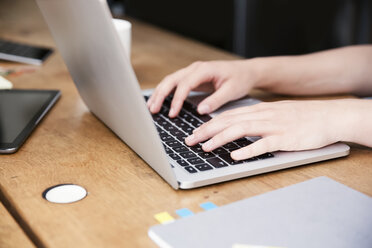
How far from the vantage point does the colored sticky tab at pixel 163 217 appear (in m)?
0.60

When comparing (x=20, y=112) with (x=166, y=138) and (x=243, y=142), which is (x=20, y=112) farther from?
(x=243, y=142)

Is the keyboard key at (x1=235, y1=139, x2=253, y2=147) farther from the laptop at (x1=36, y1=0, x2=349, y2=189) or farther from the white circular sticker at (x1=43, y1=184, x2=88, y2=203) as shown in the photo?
the white circular sticker at (x1=43, y1=184, x2=88, y2=203)

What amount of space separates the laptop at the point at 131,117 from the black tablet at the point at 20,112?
0.11 metres

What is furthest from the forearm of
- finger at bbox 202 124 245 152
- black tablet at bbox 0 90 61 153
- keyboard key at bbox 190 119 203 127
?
black tablet at bbox 0 90 61 153

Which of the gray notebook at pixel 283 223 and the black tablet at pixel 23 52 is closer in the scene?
the gray notebook at pixel 283 223

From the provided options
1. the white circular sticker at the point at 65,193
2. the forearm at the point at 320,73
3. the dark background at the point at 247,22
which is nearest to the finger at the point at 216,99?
the forearm at the point at 320,73

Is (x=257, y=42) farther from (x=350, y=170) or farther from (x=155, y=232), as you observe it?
(x=155, y=232)

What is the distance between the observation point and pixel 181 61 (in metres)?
1.36

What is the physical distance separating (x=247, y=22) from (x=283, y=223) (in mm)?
2177

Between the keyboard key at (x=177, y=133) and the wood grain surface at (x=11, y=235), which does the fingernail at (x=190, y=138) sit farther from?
the wood grain surface at (x=11, y=235)

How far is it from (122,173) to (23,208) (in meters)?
0.15

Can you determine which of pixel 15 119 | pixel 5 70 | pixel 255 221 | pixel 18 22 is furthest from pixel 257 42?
pixel 255 221

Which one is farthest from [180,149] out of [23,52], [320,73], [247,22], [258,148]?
[247,22]

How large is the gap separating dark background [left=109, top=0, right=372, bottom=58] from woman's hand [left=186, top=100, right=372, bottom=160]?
5.06 ft
